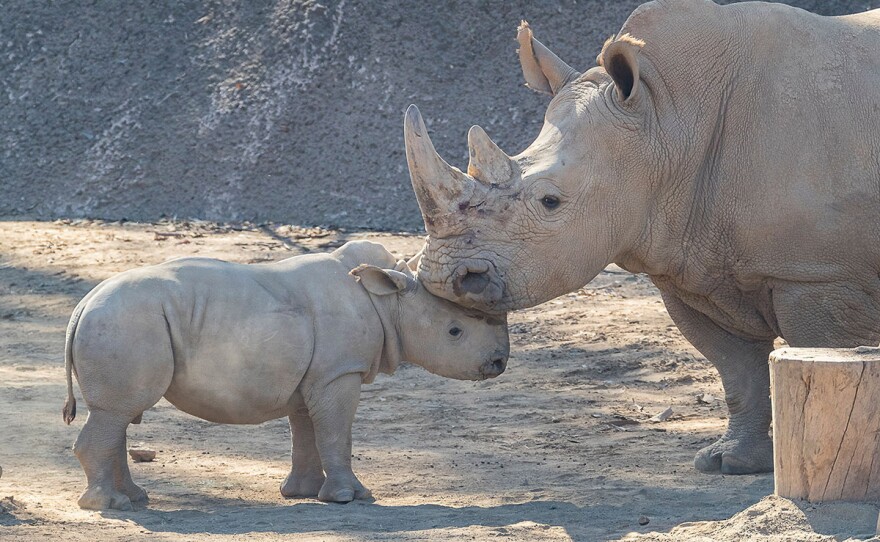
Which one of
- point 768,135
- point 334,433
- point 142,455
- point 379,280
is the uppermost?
point 768,135

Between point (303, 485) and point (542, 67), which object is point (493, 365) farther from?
point (542, 67)

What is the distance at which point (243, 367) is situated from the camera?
656 centimetres

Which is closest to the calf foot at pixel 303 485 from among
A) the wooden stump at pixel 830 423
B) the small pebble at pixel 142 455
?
the small pebble at pixel 142 455

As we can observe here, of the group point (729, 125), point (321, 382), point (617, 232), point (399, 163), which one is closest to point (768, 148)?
point (729, 125)

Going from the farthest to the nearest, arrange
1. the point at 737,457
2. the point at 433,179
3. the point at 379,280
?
the point at 737,457
the point at 379,280
the point at 433,179

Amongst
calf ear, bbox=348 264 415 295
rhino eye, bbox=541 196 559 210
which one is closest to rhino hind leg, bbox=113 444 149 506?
calf ear, bbox=348 264 415 295

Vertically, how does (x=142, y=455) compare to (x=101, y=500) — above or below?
below

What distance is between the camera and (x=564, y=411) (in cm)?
873

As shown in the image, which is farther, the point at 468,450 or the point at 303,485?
the point at 468,450

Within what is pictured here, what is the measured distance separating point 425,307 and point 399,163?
27.0ft

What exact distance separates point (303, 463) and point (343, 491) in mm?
394

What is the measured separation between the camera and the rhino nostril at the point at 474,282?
21.1 ft

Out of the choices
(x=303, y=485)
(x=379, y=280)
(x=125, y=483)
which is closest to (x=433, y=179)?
(x=379, y=280)

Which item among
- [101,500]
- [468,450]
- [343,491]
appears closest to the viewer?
[101,500]
